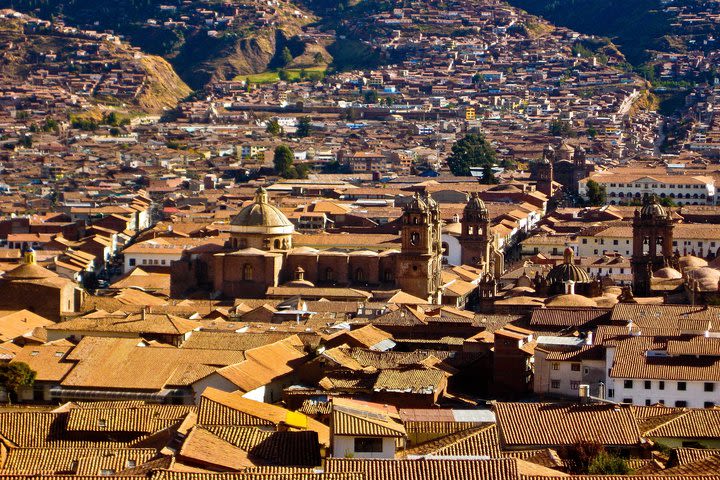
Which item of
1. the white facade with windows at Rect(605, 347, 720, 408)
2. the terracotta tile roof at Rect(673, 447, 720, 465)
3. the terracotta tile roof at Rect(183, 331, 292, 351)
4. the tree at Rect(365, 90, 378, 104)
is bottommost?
the tree at Rect(365, 90, 378, 104)

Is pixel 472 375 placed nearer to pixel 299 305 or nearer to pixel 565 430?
pixel 565 430

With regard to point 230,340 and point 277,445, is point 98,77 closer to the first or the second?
point 230,340

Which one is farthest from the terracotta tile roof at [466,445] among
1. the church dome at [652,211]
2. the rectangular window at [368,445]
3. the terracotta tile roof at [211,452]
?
the church dome at [652,211]

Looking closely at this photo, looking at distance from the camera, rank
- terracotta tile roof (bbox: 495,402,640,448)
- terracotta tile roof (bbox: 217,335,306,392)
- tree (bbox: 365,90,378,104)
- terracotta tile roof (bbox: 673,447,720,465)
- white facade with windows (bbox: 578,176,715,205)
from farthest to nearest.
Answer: tree (bbox: 365,90,378,104) → white facade with windows (bbox: 578,176,715,205) → terracotta tile roof (bbox: 217,335,306,392) → terracotta tile roof (bbox: 495,402,640,448) → terracotta tile roof (bbox: 673,447,720,465)

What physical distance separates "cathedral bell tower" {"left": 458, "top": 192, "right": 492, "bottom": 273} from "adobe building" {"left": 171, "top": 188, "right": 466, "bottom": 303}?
6.52 meters

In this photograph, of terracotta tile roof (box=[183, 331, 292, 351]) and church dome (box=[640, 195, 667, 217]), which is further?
church dome (box=[640, 195, 667, 217])

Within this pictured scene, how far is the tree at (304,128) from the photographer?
15662 centimetres

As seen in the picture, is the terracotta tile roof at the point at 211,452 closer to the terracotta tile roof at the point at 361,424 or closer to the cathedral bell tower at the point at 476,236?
the terracotta tile roof at the point at 361,424

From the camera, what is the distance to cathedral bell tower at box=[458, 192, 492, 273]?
75812 millimetres

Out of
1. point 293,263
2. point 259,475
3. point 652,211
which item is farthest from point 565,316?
point 293,263

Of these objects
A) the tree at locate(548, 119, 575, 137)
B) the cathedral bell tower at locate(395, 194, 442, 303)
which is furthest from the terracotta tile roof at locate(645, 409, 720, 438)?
the tree at locate(548, 119, 575, 137)

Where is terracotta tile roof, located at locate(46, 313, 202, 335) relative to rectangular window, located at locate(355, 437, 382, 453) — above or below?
below

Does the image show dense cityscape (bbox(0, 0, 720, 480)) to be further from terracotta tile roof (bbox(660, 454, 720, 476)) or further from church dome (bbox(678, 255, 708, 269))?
church dome (bbox(678, 255, 708, 269))

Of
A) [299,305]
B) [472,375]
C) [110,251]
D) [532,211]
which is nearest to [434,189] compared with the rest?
[532,211]
